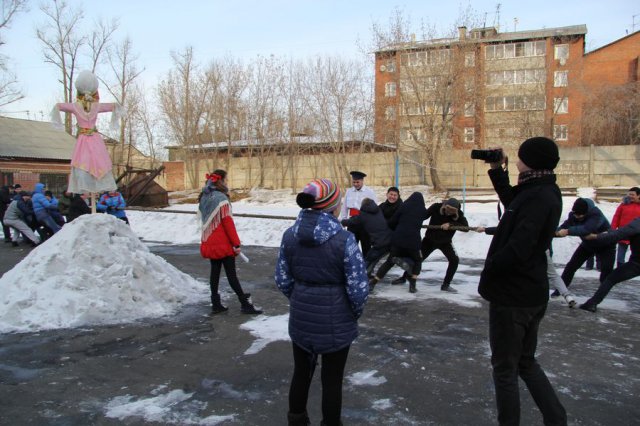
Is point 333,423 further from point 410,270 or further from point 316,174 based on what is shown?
point 316,174

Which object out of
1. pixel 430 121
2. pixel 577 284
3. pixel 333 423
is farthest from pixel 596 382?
pixel 430 121

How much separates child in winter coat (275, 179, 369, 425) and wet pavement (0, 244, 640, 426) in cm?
64

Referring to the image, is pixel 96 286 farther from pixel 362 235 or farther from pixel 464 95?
pixel 464 95

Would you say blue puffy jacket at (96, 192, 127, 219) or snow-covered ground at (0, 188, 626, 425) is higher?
blue puffy jacket at (96, 192, 127, 219)

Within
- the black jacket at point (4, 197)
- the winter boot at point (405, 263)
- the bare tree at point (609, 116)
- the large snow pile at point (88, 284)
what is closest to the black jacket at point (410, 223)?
the winter boot at point (405, 263)

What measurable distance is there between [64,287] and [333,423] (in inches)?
186

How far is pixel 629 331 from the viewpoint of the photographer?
5812 mm

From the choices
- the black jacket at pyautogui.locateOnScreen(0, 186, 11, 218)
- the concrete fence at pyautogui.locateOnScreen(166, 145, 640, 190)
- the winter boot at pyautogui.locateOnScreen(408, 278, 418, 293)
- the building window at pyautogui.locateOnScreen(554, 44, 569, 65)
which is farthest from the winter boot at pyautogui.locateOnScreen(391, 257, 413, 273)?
the building window at pyautogui.locateOnScreen(554, 44, 569, 65)

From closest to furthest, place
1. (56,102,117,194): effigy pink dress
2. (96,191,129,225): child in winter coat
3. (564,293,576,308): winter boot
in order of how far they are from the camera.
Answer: (564,293,576,308): winter boot < (56,102,117,194): effigy pink dress < (96,191,129,225): child in winter coat

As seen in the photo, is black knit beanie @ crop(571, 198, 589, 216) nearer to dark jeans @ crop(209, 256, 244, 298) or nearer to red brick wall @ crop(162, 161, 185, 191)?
dark jeans @ crop(209, 256, 244, 298)

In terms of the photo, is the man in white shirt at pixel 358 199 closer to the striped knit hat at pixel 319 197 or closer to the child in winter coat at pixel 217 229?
the child in winter coat at pixel 217 229

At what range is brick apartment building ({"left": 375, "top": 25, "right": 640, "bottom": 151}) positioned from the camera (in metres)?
25.0

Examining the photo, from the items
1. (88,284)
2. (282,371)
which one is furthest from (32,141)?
(282,371)

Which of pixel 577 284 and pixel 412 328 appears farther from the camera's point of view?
pixel 577 284
